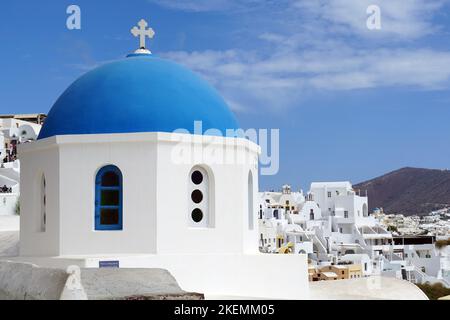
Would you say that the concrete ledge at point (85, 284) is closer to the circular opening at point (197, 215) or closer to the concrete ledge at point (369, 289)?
the circular opening at point (197, 215)

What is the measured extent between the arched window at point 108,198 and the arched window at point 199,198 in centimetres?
116

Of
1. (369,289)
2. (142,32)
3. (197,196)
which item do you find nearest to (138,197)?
(197,196)

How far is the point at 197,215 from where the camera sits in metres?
11.7

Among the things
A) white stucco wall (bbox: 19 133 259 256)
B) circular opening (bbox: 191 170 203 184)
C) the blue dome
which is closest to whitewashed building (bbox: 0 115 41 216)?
the blue dome

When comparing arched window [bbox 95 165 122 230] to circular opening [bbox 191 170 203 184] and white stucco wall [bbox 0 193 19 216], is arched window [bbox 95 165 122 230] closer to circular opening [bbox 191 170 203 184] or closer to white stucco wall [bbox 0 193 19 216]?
circular opening [bbox 191 170 203 184]

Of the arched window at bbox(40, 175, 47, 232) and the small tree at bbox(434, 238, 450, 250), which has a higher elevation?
the arched window at bbox(40, 175, 47, 232)

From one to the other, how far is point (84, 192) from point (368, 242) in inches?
2522

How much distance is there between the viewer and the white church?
1119 centimetres

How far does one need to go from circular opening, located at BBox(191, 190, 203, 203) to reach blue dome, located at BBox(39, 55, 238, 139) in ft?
3.30

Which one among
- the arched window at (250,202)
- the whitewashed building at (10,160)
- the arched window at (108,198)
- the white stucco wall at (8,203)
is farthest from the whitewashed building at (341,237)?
the arched window at (108,198)

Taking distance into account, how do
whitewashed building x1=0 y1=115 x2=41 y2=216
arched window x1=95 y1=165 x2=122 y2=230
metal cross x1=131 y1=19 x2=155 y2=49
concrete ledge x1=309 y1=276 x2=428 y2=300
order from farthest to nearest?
whitewashed building x1=0 y1=115 x2=41 y2=216 < concrete ledge x1=309 y1=276 x2=428 y2=300 < metal cross x1=131 y1=19 x2=155 y2=49 < arched window x1=95 y1=165 x2=122 y2=230

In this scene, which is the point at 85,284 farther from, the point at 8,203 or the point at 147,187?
the point at 8,203

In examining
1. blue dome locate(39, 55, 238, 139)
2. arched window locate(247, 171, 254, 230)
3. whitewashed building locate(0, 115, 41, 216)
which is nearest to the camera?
blue dome locate(39, 55, 238, 139)
